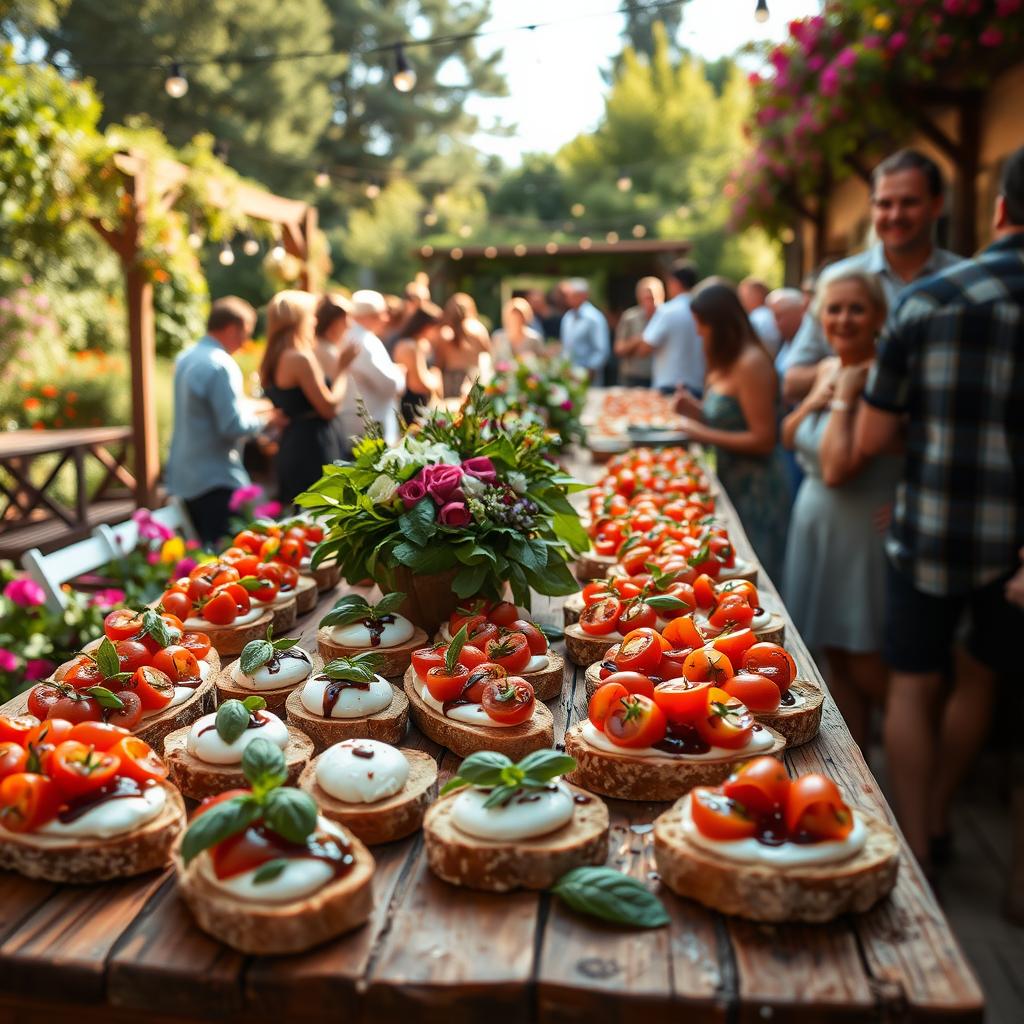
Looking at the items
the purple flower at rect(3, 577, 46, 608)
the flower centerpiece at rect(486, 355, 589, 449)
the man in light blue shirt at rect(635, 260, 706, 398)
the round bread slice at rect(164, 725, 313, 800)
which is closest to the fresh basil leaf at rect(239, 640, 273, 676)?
the round bread slice at rect(164, 725, 313, 800)

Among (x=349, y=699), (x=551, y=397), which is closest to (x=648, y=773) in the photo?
(x=349, y=699)

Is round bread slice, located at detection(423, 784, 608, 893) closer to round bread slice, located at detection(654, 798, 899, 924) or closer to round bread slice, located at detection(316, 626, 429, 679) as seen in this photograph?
round bread slice, located at detection(654, 798, 899, 924)

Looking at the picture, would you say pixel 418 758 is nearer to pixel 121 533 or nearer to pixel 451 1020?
pixel 451 1020

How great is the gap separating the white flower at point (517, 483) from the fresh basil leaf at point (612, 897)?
1042 millimetres

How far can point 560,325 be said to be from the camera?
1297 centimetres

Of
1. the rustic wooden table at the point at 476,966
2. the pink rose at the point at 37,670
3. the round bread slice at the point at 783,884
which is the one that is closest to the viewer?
the rustic wooden table at the point at 476,966

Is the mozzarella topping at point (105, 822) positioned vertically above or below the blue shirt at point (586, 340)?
below

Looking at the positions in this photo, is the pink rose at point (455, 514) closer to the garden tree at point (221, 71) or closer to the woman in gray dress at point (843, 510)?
the woman in gray dress at point (843, 510)

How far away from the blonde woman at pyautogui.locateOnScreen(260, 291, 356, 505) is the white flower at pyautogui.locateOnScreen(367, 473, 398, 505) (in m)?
2.95

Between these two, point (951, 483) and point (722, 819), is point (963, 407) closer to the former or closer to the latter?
point (951, 483)

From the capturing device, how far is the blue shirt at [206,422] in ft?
15.9

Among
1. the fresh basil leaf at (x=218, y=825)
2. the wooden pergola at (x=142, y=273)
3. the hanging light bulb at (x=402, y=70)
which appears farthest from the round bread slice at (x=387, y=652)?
the wooden pergola at (x=142, y=273)

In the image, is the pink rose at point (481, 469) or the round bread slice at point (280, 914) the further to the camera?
the pink rose at point (481, 469)

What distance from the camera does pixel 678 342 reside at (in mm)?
7688
